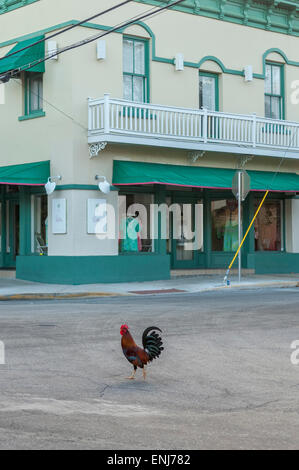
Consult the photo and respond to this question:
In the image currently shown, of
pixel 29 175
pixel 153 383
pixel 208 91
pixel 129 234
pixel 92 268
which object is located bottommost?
pixel 153 383

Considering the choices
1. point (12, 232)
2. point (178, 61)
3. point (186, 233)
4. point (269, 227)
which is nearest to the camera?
point (178, 61)

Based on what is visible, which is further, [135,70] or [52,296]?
[135,70]

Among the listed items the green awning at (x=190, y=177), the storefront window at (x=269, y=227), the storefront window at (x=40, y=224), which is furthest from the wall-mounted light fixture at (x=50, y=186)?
the storefront window at (x=269, y=227)

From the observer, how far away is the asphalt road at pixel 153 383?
5.74 metres

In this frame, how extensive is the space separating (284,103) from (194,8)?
497cm

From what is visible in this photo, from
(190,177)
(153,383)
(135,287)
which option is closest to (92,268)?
(135,287)

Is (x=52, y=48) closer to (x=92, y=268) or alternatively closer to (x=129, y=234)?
(x=129, y=234)

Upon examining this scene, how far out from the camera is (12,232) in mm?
24547

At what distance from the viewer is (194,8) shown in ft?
78.9

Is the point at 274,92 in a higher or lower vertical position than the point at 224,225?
higher

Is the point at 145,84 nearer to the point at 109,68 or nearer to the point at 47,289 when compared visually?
the point at 109,68

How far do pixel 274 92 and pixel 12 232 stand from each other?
10.4m

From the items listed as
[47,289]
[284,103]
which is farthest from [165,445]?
[284,103]

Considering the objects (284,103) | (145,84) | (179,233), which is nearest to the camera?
(145,84)
